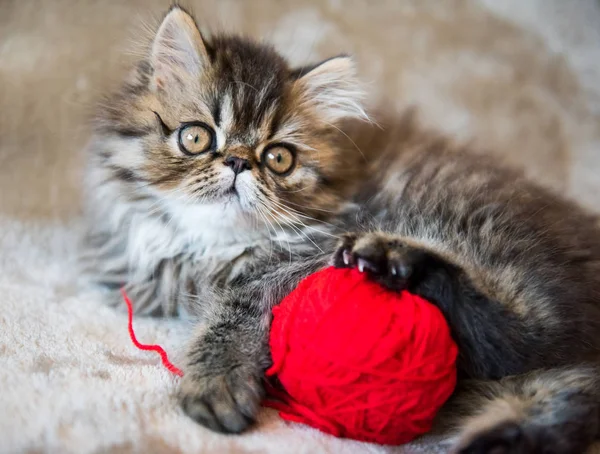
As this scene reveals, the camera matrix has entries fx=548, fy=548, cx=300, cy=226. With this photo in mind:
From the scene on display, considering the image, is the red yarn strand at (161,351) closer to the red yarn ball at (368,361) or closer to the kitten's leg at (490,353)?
the red yarn ball at (368,361)

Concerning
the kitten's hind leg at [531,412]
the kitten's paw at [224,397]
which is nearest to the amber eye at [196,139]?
the kitten's paw at [224,397]

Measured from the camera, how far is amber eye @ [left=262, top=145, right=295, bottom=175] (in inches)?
54.3

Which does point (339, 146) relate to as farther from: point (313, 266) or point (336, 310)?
point (336, 310)

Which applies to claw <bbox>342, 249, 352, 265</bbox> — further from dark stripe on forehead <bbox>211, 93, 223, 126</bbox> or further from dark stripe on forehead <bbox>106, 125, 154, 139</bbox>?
dark stripe on forehead <bbox>106, 125, 154, 139</bbox>

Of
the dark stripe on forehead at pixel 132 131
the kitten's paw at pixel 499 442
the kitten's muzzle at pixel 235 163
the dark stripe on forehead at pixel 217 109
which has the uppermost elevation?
the dark stripe on forehead at pixel 217 109

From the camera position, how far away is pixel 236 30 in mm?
2086

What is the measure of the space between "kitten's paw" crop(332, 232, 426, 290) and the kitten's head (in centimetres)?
34

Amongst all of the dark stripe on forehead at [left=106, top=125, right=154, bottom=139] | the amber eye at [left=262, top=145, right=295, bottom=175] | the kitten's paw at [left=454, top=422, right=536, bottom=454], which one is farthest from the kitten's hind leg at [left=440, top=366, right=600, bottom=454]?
the dark stripe on forehead at [left=106, top=125, right=154, bottom=139]

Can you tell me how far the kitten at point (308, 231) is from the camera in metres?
1.02

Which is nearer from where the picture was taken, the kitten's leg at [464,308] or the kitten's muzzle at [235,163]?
the kitten's leg at [464,308]

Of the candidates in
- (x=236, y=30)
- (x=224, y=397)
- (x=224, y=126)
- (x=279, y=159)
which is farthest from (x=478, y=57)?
(x=224, y=397)

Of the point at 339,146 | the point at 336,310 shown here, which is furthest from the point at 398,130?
the point at 336,310

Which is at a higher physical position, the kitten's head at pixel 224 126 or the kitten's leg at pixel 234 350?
the kitten's head at pixel 224 126

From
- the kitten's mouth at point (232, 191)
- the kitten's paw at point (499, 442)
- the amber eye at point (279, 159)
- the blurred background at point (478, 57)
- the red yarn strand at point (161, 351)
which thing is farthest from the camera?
the blurred background at point (478, 57)
